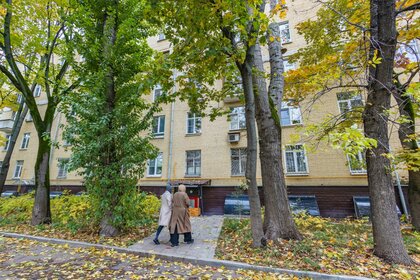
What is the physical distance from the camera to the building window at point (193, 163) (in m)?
14.4

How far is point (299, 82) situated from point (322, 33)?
224cm

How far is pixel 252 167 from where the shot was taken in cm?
527

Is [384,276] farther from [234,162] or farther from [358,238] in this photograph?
[234,162]

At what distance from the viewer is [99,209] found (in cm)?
649

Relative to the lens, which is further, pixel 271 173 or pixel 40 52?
pixel 40 52

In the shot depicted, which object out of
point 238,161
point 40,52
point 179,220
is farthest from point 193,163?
point 40,52

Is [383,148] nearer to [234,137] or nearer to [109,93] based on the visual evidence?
[109,93]

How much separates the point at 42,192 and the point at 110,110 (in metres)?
4.87

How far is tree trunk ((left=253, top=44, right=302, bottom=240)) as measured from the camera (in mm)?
5527

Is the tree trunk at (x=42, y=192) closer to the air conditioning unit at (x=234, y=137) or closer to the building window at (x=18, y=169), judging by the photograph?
the air conditioning unit at (x=234, y=137)

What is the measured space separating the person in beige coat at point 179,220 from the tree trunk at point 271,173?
90.4 inches

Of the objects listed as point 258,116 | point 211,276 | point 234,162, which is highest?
point 258,116

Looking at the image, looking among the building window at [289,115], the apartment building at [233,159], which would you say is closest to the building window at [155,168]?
the apartment building at [233,159]

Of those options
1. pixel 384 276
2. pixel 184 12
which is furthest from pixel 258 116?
pixel 384 276
